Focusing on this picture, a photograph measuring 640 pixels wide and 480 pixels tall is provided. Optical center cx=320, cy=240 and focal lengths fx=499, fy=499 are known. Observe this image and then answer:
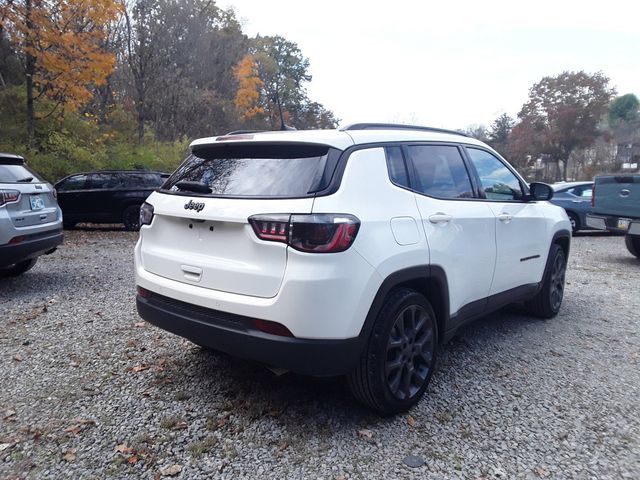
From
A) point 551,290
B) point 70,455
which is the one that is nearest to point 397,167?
point 70,455

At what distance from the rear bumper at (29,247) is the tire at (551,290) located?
226 inches

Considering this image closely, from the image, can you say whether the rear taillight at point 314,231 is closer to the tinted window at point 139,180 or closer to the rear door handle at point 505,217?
the rear door handle at point 505,217

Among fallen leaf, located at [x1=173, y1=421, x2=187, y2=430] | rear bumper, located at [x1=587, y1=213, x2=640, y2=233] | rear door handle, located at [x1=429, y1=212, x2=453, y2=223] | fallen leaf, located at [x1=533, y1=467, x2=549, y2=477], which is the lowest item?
fallen leaf, located at [x1=533, y1=467, x2=549, y2=477]

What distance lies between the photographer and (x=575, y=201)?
14.3 meters

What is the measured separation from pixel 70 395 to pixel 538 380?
3.44 meters

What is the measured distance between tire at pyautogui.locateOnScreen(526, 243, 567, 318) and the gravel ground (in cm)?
30

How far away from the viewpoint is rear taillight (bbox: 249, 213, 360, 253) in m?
2.68

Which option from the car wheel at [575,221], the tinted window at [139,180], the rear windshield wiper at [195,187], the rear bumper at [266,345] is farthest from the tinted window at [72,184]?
the car wheel at [575,221]

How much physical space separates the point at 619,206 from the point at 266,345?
28.2ft

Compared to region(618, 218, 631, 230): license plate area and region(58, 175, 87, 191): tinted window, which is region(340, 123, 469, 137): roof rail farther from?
region(58, 175, 87, 191): tinted window

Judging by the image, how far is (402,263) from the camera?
3.07m

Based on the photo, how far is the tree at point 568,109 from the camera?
38562mm

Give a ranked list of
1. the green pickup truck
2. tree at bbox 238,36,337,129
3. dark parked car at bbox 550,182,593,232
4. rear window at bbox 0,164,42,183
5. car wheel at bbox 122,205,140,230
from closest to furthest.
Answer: rear window at bbox 0,164,42,183 → the green pickup truck → car wheel at bbox 122,205,140,230 → dark parked car at bbox 550,182,593,232 → tree at bbox 238,36,337,129

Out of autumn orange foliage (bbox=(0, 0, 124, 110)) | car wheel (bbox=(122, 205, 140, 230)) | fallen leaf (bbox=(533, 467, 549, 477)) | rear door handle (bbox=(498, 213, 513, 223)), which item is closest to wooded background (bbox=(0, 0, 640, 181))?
autumn orange foliage (bbox=(0, 0, 124, 110))
